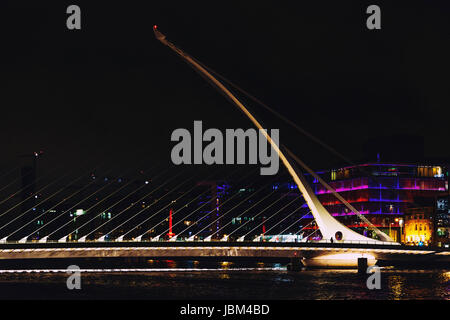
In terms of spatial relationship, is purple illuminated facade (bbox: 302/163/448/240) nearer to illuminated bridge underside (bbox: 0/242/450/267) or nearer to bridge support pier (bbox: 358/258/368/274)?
illuminated bridge underside (bbox: 0/242/450/267)

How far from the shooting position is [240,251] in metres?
57.8

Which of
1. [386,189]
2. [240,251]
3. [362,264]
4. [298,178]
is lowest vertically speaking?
[362,264]

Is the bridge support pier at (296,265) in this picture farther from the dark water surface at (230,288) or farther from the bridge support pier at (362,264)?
the dark water surface at (230,288)

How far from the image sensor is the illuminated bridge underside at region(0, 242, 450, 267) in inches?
1955

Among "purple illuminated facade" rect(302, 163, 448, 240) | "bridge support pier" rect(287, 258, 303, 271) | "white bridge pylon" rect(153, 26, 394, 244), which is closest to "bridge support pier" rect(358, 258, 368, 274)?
"white bridge pylon" rect(153, 26, 394, 244)

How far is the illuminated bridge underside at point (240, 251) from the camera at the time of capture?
163ft

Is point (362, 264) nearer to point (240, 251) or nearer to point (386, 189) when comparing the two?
point (240, 251)

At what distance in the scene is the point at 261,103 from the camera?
56.6 metres

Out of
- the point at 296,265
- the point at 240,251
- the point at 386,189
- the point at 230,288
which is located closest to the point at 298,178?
the point at 240,251

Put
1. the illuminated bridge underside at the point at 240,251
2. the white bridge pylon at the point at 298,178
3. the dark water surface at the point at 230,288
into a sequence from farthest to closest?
the white bridge pylon at the point at 298,178
the illuminated bridge underside at the point at 240,251
the dark water surface at the point at 230,288

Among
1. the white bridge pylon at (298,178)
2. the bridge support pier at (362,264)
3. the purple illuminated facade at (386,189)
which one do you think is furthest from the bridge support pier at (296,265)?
the purple illuminated facade at (386,189)
